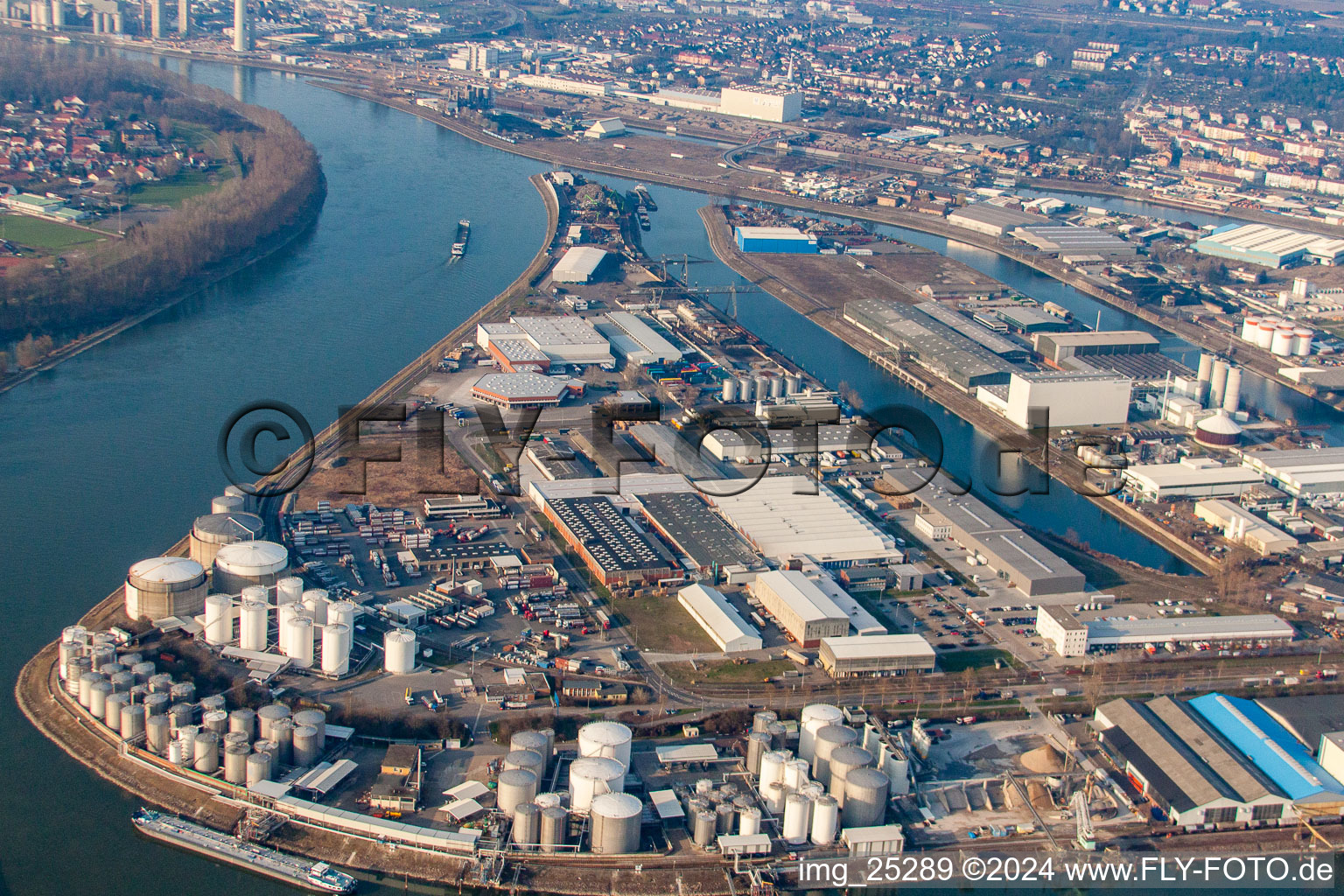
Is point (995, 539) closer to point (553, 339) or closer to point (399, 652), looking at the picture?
point (399, 652)

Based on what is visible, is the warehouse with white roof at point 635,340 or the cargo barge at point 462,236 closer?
the warehouse with white roof at point 635,340

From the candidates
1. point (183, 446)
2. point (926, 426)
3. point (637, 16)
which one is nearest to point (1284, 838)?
point (926, 426)

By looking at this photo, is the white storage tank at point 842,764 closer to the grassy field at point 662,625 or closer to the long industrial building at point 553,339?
the grassy field at point 662,625

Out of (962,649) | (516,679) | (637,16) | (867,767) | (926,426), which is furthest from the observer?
(637,16)

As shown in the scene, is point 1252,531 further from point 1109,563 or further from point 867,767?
point 867,767

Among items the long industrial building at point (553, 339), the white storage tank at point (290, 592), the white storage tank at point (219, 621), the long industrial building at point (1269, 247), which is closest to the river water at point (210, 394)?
the long industrial building at point (553, 339)
